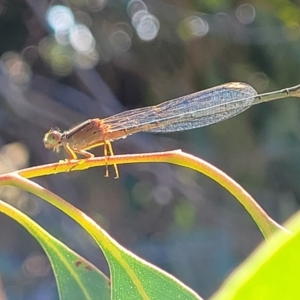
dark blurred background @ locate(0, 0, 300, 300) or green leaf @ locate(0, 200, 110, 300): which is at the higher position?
dark blurred background @ locate(0, 0, 300, 300)

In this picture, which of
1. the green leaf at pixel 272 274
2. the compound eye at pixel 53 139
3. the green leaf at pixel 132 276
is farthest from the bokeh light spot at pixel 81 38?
the green leaf at pixel 272 274

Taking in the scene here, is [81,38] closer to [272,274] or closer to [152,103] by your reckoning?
[152,103]

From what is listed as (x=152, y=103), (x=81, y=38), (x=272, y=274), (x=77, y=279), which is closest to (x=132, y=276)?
(x=77, y=279)

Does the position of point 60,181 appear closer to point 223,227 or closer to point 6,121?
point 6,121

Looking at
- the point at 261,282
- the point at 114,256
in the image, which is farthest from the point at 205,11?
the point at 261,282

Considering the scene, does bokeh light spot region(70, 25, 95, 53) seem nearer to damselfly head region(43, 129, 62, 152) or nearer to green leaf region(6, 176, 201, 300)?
damselfly head region(43, 129, 62, 152)

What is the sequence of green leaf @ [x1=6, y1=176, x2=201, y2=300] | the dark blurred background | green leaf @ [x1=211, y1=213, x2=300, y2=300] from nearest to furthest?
1. green leaf @ [x1=211, y1=213, x2=300, y2=300]
2. green leaf @ [x1=6, y1=176, x2=201, y2=300]
3. the dark blurred background

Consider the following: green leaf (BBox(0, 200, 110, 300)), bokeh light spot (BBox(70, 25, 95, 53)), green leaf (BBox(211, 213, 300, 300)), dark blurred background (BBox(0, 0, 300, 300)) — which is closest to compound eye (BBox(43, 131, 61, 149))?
green leaf (BBox(0, 200, 110, 300))
